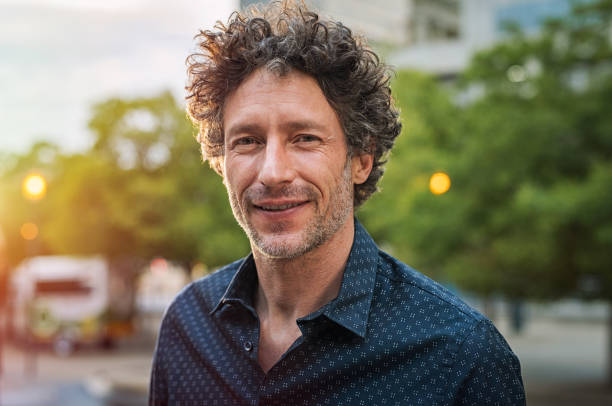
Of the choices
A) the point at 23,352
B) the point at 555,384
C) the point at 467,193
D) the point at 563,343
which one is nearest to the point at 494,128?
the point at 467,193

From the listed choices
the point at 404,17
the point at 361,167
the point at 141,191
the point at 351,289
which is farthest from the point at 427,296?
the point at 404,17

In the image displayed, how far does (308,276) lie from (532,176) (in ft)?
41.1

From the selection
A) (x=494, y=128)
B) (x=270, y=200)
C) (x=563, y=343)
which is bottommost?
(x=270, y=200)

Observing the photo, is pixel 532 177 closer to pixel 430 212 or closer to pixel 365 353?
pixel 430 212

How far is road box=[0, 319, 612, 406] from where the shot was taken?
15.6m

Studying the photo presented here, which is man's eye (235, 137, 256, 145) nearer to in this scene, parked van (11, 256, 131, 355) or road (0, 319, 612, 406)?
road (0, 319, 612, 406)

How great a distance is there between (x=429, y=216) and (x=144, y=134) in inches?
473

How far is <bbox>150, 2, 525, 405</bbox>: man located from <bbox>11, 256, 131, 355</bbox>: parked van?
2311 cm

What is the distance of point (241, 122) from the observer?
216cm

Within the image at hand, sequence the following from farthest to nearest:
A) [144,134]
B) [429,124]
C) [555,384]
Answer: [144,134]
[429,124]
[555,384]

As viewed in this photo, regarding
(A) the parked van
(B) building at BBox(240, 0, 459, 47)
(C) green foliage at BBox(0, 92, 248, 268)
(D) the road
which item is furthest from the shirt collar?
(B) building at BBox(240, 0, 459, 47)

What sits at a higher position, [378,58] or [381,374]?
[378,58]

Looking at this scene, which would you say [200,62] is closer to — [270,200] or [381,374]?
[270,200]

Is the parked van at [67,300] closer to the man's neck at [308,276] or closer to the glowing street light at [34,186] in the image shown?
the glowing street light at [34,186]
